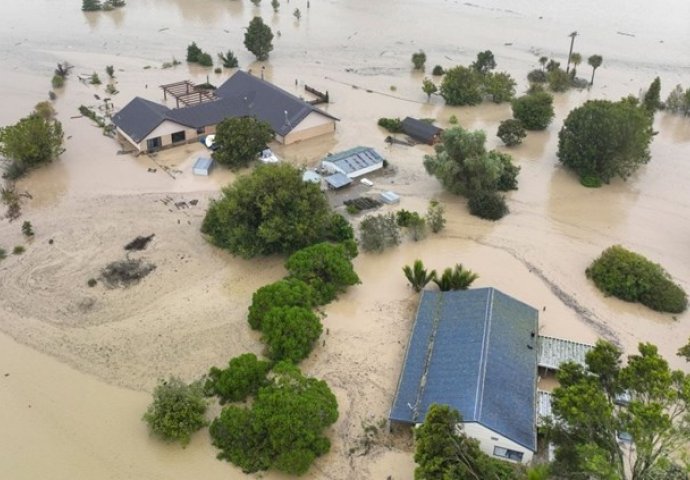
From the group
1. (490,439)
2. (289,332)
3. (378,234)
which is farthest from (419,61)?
(490,439)

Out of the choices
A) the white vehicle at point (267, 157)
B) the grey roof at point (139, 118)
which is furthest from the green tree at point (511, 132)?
the grey roof at point (139, 118)

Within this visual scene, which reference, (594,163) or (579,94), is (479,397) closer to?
(594,163)

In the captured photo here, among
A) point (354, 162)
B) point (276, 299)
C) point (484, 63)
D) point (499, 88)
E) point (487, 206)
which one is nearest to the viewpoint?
point (276, 299)

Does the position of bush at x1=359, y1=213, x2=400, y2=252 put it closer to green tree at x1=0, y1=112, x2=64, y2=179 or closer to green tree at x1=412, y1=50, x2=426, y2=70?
green tree at x1=0, y1=112, x2=64, y2=179

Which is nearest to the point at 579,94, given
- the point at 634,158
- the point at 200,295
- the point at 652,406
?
the point at 634,158

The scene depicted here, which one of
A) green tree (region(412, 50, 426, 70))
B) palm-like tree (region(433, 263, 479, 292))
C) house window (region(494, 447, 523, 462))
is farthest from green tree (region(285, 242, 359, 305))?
green tree (region(412, 50, 426, 70))

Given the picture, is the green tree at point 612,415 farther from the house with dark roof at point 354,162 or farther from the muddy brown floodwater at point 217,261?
the house with dark roof at point 354,162

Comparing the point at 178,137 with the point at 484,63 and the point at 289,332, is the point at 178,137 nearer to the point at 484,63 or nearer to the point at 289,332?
the point at 289,332

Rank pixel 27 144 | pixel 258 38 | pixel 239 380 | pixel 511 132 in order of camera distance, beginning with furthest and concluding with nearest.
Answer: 1. pixel 258 38
2. pixel 511 132
3. pixel 27 144
4. pixel 239 380
